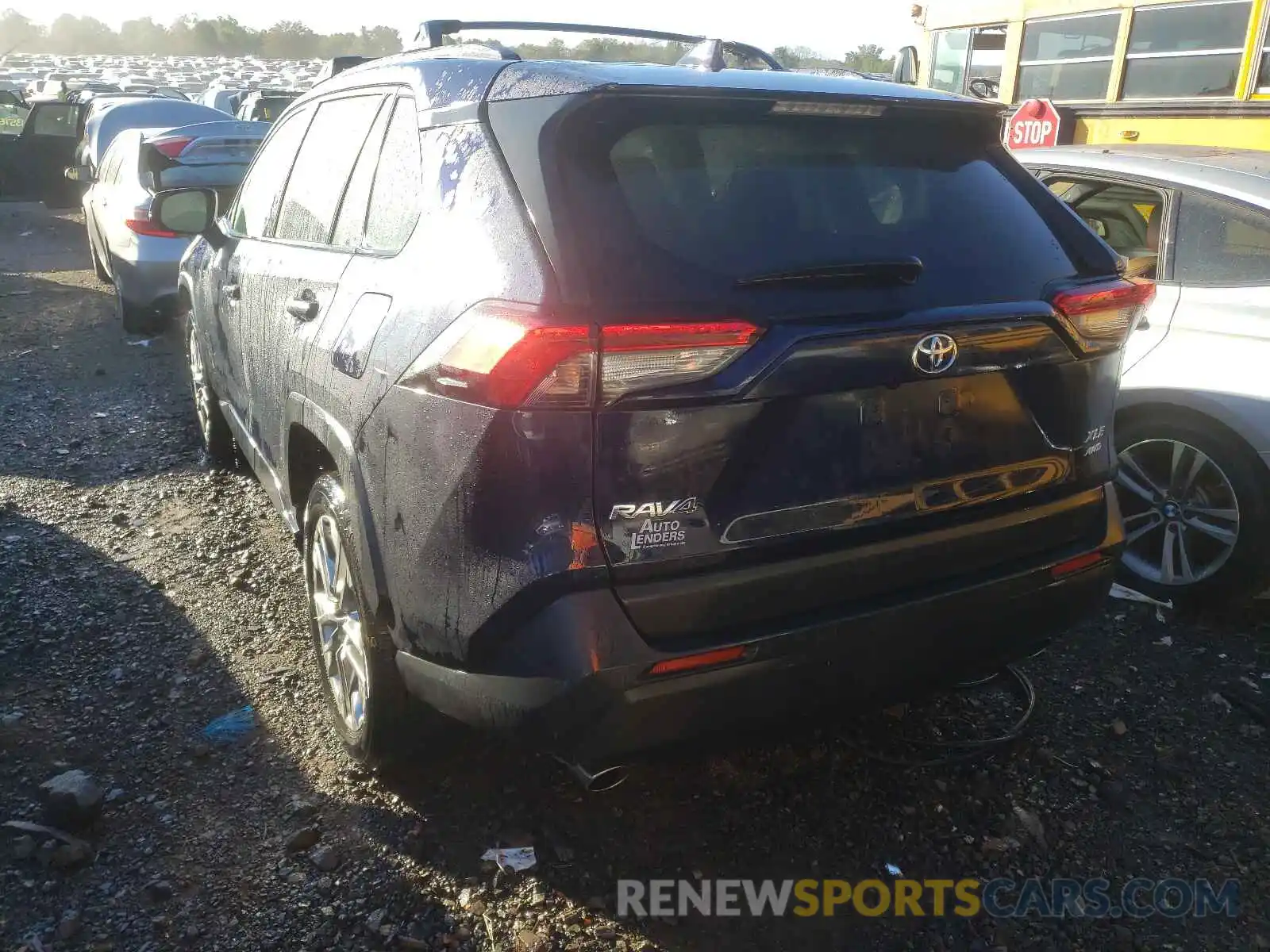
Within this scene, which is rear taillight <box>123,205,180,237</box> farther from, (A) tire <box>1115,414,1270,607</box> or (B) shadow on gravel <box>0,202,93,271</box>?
(A) tire <box>1115,414,1270,607</box>

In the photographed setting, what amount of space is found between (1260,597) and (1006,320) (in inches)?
92.9

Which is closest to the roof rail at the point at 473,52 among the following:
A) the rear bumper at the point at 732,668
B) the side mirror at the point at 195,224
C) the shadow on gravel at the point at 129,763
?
the rear bumper at the point at 732,668

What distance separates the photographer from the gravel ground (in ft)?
7.76

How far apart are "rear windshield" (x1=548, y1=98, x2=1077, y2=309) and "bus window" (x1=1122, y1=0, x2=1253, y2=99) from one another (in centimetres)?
763

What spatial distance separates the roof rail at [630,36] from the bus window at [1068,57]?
25.0ft

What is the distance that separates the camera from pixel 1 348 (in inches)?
323

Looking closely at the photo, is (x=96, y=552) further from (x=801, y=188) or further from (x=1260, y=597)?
(x=1260, y=597)

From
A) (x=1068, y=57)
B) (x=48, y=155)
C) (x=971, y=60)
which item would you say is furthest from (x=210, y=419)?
(x=48, y=155)

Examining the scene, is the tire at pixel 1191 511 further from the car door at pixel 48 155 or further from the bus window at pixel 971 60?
the car door at pixel 48 155

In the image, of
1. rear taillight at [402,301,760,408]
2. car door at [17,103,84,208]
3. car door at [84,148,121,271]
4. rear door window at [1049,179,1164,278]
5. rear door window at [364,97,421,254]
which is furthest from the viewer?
car door at [17,103,84,208]

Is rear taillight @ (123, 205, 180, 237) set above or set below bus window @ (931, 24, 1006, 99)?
below

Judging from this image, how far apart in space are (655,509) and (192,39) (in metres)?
83.0

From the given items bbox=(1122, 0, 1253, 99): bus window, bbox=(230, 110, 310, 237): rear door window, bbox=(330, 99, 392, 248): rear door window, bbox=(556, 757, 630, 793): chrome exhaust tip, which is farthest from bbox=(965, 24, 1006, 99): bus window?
bbox=(556, 757, 630, 793): chrome exhaust tip

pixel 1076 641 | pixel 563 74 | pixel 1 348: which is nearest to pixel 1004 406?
pixel 563 74
